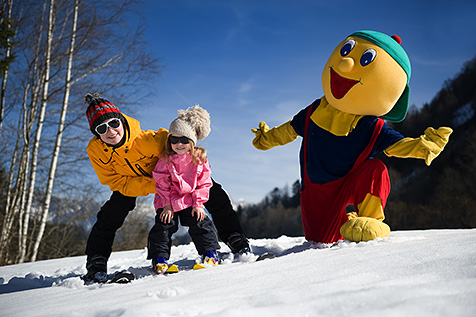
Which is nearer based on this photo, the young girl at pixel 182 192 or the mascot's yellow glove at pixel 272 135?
the young girl at pixel 182 192

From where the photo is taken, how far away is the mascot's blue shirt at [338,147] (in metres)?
2.77

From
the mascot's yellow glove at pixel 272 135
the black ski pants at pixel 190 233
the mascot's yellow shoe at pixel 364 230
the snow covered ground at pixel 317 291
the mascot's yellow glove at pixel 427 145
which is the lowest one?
the snow covered ground at pixel 317 291

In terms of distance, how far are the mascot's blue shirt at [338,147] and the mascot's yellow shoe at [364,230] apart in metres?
0.46

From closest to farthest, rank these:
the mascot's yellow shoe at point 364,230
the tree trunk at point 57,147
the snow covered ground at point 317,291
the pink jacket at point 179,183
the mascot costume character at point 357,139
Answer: the snow covered ground at point 317,291, the mascot's yellow shoe at point 364,230, the mascot costume character at point 357,139, the pink jacket at point 179,183, the tree trunk at point 57,147

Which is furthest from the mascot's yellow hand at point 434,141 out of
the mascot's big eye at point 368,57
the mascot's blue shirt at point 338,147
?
the mascot's big eye at point 368,57

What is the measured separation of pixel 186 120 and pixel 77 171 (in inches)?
202

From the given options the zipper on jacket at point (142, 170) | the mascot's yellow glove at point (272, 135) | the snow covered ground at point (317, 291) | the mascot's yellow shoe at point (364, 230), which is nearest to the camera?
the snow covered ground at point (317, 291)

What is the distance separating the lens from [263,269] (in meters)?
1.80

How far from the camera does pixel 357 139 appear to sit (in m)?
2.79

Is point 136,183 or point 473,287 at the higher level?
point 136,183

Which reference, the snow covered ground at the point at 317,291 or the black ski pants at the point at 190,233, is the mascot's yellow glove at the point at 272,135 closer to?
the black ski pants at the point at 190,233

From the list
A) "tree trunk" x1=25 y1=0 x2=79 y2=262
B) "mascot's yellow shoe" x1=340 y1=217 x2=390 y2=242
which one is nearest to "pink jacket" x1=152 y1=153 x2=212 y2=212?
"mascot's yellow shoe" x1=340 y1=217 x2=390 y2=242

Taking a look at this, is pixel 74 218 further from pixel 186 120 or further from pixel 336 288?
pixel 336 288

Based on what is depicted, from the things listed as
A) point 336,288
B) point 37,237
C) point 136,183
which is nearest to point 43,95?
point 37,237
